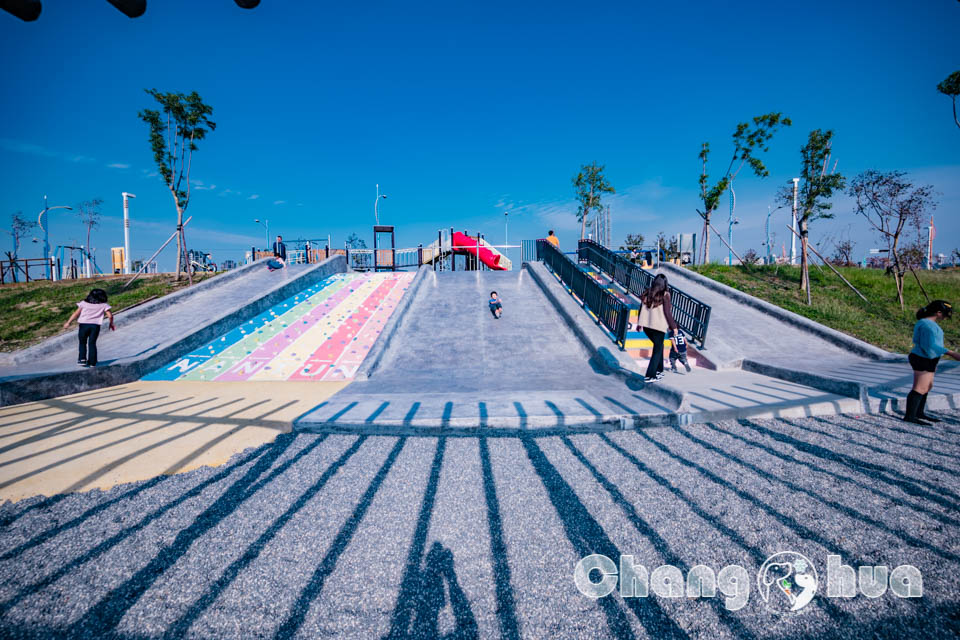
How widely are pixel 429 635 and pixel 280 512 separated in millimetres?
1663

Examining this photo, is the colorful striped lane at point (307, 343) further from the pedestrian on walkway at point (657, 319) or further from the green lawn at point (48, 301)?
the pedestrian on walkway at point (657, 319)

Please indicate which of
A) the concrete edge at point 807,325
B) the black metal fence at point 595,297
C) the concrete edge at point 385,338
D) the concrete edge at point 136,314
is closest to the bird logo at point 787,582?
the black metal fence at point 595,297

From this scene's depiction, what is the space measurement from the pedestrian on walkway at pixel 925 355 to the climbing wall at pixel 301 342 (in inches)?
342

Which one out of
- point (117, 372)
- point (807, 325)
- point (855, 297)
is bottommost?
point (117, 372)

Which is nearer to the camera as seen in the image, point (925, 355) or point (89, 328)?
point (925, 355)

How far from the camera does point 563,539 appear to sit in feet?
8.04

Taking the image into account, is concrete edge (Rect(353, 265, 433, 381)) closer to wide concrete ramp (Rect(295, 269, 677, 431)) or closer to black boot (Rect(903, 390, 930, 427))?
wide concrete ramp (Rect(295, 269, 677, 431))

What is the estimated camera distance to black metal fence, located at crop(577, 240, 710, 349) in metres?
8.65

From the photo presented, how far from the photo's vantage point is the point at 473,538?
2.47m

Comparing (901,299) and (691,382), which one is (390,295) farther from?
Answer: (901,299)

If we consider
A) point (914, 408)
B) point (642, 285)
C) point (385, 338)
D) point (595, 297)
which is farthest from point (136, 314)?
point (914, 408)

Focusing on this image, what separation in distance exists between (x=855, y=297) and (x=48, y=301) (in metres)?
28.1

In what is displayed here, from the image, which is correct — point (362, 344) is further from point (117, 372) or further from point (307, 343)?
point (117, 372)

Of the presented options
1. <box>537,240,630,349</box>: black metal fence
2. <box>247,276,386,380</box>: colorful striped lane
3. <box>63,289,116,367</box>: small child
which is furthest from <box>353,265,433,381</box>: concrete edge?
<box>537,240,630,349</box>: black metal fence
